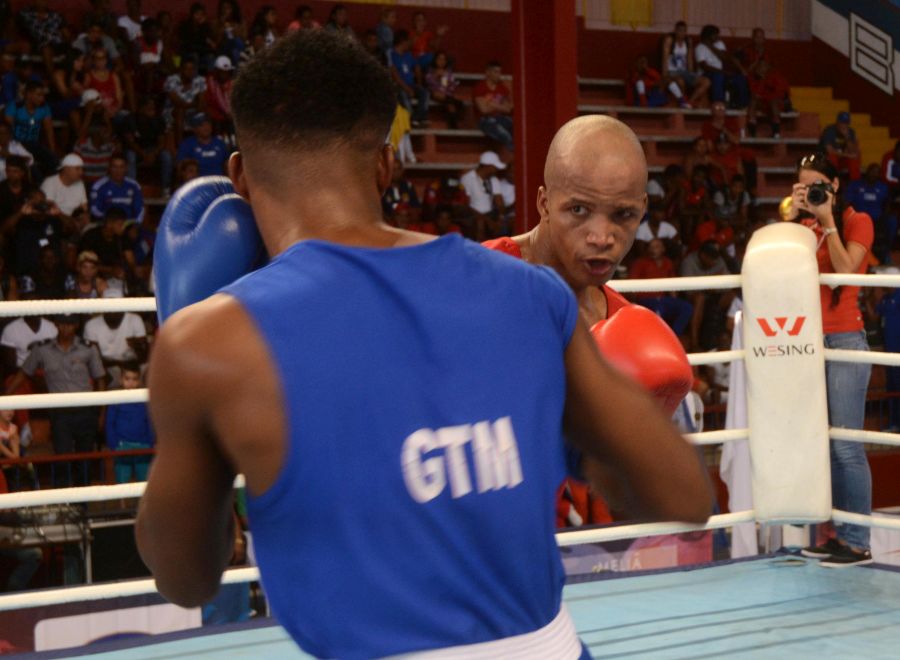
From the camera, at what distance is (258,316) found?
85 centimetres

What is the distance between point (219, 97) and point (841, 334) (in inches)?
217

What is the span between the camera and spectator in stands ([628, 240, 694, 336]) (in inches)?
267

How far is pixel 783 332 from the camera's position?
3164 millimetres

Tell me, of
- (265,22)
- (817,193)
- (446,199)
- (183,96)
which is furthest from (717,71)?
(817,193)

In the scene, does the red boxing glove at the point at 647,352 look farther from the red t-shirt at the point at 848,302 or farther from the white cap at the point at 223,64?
the white cap at the point at 223,64

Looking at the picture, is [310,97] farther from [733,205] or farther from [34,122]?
[733,205]

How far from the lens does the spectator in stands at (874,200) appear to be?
970 cm

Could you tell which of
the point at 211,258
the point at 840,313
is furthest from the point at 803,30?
the point at 211,258

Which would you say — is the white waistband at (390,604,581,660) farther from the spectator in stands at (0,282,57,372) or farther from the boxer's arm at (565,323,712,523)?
the spectator in stands at (0,282,57,372)

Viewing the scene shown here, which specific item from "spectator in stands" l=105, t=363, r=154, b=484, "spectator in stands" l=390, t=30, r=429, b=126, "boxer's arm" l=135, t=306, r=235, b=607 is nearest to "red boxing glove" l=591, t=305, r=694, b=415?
"boxer's arm" l=135, t=306, r=235, b=607

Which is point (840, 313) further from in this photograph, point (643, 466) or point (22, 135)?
point (22, 135)

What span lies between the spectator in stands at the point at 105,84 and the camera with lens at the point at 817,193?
520 cm

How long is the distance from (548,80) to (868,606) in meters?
3.10

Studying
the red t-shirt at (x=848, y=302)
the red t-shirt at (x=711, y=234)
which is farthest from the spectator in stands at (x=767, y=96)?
the red t-shirt at (x=848, y=302)
